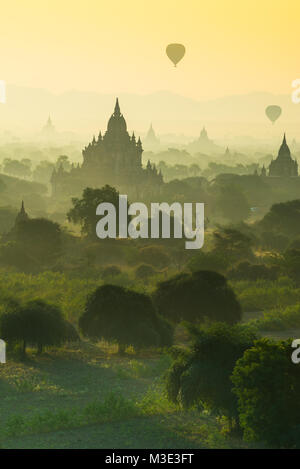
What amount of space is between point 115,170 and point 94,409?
11845cm

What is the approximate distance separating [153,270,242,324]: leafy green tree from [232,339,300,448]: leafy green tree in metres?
19.3

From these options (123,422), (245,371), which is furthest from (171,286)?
(245,371)

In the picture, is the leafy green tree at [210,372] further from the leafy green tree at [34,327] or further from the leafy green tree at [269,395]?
the leafy green tree at [34,327]

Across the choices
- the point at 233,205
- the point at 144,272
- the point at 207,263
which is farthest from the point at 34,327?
the point at 233,205

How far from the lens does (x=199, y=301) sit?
46.9 meters

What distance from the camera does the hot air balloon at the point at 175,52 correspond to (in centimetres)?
17012

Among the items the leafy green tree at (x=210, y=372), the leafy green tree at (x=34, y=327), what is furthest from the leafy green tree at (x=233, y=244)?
the leafy green tree at (x=210, y=372)

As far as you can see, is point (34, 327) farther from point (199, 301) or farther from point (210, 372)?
point (210, 372)

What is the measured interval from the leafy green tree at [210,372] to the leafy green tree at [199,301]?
15.4 m

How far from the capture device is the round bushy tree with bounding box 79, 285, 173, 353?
4162 cm

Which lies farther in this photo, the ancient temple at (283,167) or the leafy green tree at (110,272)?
the ancient temple at (283,167)

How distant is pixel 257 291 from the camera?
5838 centimetres

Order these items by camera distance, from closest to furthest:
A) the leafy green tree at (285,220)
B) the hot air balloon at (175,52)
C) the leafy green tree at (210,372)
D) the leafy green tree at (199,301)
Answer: the leafy green tree at (210,372), the leafy green tree at (199,301), the leafy green tree at (285,220), the hot air balloon at (175,52)

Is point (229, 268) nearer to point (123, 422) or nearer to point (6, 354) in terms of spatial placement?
point (6, 354)
